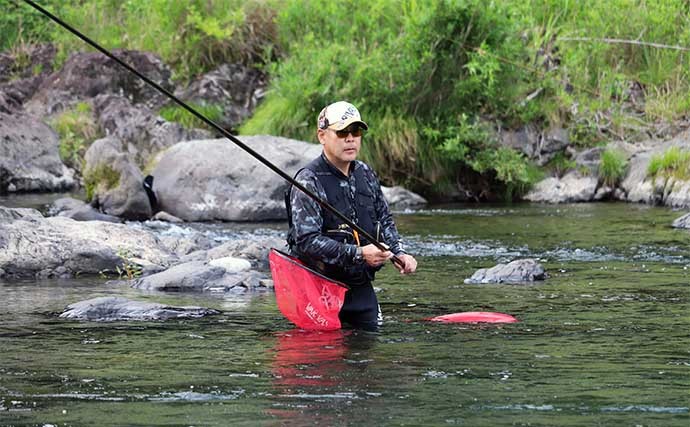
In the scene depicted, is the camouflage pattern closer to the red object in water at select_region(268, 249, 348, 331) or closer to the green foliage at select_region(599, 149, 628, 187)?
the red object in water at select_region(268, 249, 348, 331)

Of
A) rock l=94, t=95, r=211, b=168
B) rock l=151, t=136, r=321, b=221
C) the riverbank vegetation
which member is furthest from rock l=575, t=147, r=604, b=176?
rock l=94, t=95, r=211, b=168

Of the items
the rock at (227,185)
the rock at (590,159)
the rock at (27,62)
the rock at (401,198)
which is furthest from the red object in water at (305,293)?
the rock at (27,62)

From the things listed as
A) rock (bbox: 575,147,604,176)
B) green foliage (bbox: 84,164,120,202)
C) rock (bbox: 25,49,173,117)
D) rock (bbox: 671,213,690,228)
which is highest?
rock (bbox: 25,49,173,117)

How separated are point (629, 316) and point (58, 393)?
4.22 meters

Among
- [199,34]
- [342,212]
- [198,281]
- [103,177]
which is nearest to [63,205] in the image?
[103,177]

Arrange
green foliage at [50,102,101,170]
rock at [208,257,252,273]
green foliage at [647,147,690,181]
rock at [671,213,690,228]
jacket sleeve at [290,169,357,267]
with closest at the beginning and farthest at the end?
jacket sleeve at [290,169,357,267]
rock at [208,257,252,273]
rock at [671,213,690,228]
green foliage at [647,147,690,181]
green foliage at [50,102,101,170]

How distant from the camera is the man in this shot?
24.3 ft

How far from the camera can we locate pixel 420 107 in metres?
19.8

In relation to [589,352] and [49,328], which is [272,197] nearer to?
[49,328]

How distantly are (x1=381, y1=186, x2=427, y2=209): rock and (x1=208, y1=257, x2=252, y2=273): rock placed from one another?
23.5 feet

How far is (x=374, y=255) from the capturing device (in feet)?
23.9

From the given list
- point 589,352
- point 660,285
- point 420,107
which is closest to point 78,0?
point 420,107

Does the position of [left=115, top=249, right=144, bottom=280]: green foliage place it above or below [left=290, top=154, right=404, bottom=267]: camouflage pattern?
below

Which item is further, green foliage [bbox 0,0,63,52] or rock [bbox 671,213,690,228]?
green foliage [bbox 0,0,63,52]
